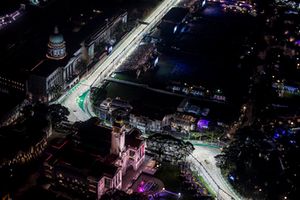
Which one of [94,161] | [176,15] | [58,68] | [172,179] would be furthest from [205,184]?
[176,15]

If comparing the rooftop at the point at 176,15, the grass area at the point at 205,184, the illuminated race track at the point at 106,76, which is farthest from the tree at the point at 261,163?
the rooftop at the point at 176,15

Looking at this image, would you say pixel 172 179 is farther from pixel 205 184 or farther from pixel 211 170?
pixel 211 170

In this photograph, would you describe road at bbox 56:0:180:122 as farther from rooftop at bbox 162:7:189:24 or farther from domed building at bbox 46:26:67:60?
domed building at bbox 46:26:67:60

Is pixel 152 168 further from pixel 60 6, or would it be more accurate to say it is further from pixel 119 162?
pixel 60 6

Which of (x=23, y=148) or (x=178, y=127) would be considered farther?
(x=178, y=127)

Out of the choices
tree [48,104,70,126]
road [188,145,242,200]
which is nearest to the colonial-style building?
tree [48,104,70,126]

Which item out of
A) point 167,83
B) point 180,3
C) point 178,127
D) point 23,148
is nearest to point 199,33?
point 180,3
